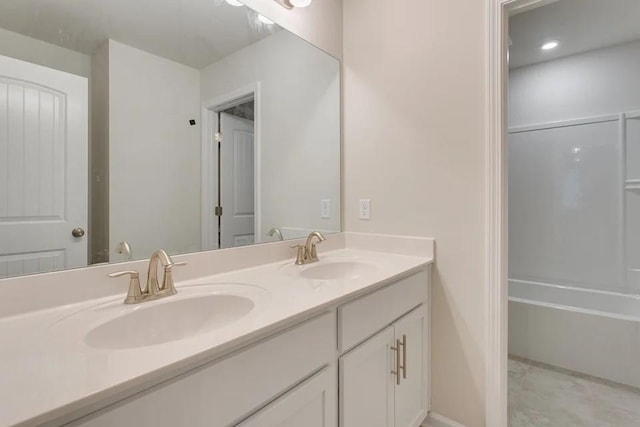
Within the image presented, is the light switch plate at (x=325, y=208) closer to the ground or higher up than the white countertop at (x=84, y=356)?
higher up

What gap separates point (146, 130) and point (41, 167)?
321 mm

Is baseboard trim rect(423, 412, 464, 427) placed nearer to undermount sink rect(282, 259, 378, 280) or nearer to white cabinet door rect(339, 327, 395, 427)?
white cabinet door rect(339, 327, 395, 427)

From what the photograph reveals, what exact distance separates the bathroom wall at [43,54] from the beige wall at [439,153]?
126cm

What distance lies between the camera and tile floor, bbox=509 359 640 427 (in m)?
1.48

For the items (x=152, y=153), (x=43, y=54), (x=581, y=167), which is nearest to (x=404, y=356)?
(x=152, y=153)

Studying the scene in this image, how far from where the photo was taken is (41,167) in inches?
32.4

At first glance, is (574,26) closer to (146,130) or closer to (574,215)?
(574,215)

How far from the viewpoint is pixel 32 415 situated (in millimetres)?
380

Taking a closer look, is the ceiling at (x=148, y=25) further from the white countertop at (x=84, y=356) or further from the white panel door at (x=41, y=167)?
the white countertop at (x=84, y=356)

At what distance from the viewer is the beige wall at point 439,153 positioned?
52.7 inches

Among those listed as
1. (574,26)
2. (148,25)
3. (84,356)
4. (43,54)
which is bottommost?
(84,356)

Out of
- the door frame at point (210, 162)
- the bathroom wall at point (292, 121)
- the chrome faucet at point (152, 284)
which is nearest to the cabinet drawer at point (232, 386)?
the chrome faucet at point (152, 284)

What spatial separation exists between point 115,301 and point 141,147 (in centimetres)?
51

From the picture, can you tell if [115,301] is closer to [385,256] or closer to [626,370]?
[385,256]
